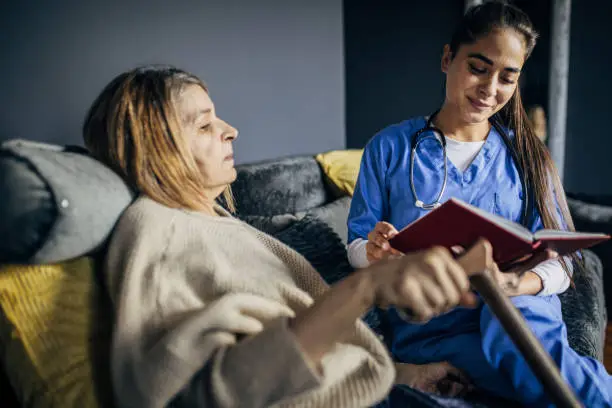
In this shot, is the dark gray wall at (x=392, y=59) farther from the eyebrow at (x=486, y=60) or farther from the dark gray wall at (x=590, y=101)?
the eyebrow at (x=486, y=60)

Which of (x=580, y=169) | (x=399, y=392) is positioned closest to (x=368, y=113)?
(x=580, y=169)

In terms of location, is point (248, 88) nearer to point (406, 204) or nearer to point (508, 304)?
point (406, 204)

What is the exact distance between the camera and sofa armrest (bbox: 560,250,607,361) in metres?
1.33

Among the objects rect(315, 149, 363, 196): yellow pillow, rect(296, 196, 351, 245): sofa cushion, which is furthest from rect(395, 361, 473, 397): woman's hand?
rect(315, 149, 363, 196): yellow pillow

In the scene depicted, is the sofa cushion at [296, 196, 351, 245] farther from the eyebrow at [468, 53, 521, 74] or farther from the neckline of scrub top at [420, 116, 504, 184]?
the eyebrow at [468, 53, 521, 74]

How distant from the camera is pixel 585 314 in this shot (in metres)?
1.51

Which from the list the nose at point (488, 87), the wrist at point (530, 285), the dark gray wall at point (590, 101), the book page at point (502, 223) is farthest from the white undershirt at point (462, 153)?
the dark gray wall at point (590, 101)

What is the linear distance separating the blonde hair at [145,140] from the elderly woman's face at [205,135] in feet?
0.10

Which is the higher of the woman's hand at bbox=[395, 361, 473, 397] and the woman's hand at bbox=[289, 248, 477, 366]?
the woman's hand at bbox=[289, 248, 477, 366]

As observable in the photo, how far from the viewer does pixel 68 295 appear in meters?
0.79

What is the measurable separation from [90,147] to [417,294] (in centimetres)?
66

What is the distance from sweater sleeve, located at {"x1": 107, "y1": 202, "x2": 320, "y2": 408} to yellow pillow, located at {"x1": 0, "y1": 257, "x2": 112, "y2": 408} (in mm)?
67

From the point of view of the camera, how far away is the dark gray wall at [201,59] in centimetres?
127

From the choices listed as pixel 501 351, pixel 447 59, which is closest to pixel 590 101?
pixel 447 59
